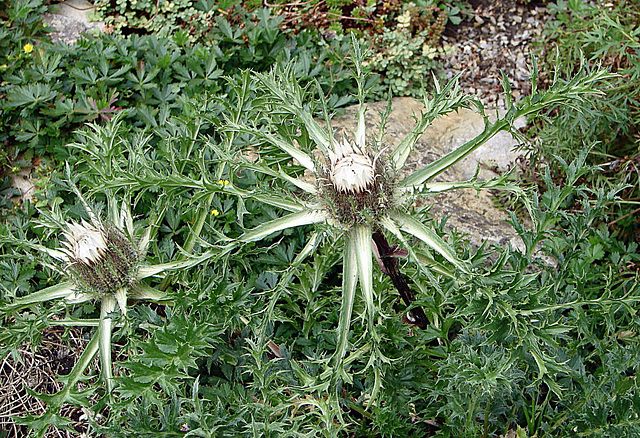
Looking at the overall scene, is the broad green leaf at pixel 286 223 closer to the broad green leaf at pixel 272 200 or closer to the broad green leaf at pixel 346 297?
the broad green leaf at pixel 272 200

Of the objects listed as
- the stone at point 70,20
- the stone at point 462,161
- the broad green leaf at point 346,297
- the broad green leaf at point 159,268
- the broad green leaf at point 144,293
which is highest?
the broad green leaf at point 346,297

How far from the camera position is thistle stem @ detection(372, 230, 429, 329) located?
2.47 m

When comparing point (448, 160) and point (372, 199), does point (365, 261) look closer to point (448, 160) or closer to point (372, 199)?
point (372, 199)

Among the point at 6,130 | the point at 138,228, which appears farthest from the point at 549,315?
the point at 6,130

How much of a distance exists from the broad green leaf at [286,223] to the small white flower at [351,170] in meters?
0.18

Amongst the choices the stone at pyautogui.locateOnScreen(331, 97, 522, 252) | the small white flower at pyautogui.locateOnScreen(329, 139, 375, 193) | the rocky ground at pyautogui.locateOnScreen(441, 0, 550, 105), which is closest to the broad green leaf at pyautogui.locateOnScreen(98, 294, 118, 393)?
the small white flower at pyautogui.locateOnScreen(329, 139, 375, 193)

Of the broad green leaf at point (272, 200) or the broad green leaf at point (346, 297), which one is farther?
the broad green leaf at point (272, 200)

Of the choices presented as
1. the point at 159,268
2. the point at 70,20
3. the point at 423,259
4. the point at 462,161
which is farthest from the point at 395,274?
the point at 70,20

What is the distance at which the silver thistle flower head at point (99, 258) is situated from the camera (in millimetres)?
2488

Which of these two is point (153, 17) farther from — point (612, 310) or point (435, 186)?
point (612, 310)

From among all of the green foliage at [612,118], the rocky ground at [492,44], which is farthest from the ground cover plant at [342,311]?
the rocky ground at [492,44]

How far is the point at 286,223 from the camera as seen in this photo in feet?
7.73

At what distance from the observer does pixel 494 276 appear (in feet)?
7.34

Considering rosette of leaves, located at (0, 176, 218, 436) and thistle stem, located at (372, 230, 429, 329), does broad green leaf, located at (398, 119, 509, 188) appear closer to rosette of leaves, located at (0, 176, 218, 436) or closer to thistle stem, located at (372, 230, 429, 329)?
thistle stem, located at (372, 230, 429, 329)
